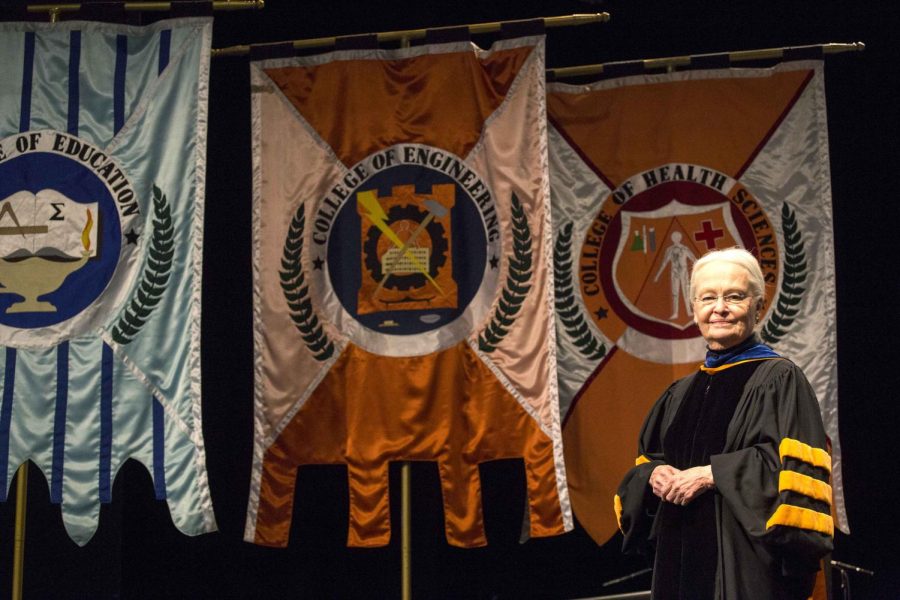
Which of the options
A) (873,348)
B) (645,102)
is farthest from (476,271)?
(873,348)

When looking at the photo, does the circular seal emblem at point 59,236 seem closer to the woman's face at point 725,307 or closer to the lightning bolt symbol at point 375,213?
the lightning bolt symbol at point 375,213

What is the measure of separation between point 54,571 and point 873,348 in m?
3.25

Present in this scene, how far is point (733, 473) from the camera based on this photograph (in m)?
2.27

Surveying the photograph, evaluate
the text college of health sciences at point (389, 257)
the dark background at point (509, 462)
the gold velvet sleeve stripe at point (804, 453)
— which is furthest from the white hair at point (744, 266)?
the dark background at point (509, 462)

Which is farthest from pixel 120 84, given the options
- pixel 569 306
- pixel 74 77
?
pixel 569 306

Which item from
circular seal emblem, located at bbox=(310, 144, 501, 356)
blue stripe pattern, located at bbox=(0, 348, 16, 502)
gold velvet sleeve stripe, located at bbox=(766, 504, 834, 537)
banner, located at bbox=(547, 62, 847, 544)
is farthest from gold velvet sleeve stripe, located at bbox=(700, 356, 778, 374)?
blue stripe pattern, located at bbox=(0, 348, 16, 502)

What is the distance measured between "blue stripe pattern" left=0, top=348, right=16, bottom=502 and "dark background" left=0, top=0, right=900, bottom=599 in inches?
23.3

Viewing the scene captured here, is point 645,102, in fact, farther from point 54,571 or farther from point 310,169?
point 54,571

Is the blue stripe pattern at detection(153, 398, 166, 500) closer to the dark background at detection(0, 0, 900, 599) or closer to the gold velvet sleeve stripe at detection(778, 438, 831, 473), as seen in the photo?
the dark background at detection(0, 0, 900, 599)

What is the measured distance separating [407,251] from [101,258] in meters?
1.07

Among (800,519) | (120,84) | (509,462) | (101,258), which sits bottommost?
(509,462)

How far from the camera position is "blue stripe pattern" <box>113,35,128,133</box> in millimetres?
3713

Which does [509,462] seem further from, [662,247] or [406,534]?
[662,247]

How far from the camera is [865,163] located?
4.30 m
